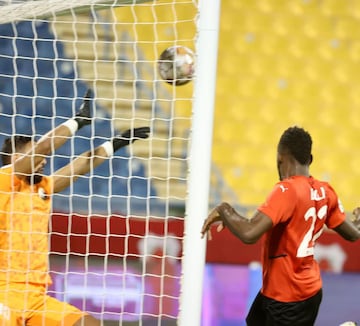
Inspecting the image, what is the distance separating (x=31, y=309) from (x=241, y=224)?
1.11m

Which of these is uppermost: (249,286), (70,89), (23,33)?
(23,33)

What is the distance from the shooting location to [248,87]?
574 cm

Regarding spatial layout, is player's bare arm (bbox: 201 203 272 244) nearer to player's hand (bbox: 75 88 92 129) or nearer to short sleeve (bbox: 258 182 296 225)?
short sleeve (bbox: 258 182 296 225)

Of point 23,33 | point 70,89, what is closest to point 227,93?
point 70,89

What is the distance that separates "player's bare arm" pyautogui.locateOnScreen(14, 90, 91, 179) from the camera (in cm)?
321

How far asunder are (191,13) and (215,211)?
3210mm

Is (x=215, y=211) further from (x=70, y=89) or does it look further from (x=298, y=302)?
(x=70, y=89)

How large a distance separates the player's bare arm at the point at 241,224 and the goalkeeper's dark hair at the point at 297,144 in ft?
1.02

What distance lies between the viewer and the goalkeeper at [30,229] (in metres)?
3.22

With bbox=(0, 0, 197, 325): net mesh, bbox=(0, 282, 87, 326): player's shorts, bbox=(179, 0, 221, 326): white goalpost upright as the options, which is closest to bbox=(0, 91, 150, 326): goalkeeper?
bbox=(0, 282, 87, 326): player's shorts

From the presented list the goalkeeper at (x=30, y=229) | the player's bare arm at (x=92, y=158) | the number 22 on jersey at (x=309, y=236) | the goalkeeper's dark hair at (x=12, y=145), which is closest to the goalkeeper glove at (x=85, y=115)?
the goalkeeper at (x=30, y=229)

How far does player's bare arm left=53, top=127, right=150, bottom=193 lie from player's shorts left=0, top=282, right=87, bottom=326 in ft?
1.69

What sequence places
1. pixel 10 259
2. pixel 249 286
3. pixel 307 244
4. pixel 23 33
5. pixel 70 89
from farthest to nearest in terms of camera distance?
1. pixel 70 89
2. pixel 23 33
3. pixel 249 286
4. pixel 10 259
5. pixel 307 244

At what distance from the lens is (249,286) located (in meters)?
4.60
